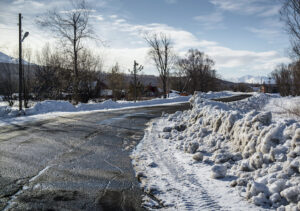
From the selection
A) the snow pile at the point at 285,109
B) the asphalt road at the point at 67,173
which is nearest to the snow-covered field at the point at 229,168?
the asphalt road at the point at 67,173

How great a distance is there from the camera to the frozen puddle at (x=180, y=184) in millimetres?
3195

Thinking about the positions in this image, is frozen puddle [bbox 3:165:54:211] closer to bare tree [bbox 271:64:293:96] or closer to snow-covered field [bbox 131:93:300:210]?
snow-covered field [bbox 131:93:300:210]

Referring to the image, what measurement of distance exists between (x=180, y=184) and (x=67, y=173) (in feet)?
6.46

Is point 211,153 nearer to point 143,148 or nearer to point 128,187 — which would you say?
point 143,148

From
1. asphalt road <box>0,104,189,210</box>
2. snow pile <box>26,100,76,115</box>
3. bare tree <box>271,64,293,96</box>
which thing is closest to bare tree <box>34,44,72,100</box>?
snow pile <box>26,100,76,115</box>

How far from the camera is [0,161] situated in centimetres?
490

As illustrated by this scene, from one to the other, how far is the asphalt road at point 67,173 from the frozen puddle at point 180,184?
249mm

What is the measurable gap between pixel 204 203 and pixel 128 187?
1.19 m

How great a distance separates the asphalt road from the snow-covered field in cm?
34

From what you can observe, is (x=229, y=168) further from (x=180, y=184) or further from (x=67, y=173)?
(x=67, y=173)

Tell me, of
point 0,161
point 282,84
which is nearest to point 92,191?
point 0,161

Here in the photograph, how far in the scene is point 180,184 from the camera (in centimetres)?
387

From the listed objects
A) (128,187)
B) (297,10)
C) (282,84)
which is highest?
(297,10)

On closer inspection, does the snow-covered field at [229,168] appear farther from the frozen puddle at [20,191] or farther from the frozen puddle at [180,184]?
the frozen puddle at [20,191]
